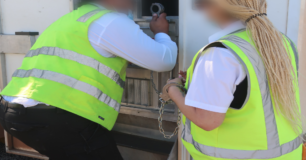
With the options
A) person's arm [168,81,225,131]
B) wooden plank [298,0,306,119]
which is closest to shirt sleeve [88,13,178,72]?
person's arm [168,81,225,131]

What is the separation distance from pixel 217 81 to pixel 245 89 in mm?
117

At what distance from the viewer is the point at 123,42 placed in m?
1.42

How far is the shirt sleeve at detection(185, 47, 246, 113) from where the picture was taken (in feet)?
2.96

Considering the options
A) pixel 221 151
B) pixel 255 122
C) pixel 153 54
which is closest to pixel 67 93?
pixel 153 54

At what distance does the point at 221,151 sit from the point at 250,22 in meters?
0.51

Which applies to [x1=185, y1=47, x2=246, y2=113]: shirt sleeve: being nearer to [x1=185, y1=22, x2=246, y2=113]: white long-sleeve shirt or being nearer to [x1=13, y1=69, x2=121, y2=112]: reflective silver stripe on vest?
[x1=185, y1=22, x2=246, y2=113]: white long-sleeve shirt

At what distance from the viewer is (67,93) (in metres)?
1.45

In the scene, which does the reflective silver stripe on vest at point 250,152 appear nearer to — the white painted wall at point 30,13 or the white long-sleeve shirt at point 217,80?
the white long-sleeve shirt at point 217,80

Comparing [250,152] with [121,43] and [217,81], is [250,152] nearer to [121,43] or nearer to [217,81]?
[217,81]

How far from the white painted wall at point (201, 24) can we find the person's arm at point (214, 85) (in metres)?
0.47

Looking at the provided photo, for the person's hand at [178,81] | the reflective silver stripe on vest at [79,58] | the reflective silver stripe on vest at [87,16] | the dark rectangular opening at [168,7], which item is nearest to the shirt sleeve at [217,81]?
the person's hand at [178,81]

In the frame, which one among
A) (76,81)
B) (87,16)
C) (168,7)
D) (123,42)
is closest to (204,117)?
(123,42)

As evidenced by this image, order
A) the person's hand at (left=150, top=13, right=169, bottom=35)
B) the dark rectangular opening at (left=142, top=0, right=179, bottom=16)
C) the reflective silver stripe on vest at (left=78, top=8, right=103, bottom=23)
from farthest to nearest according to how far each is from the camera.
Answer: the dark rectangular opening at (left=142, top=0, right=179, bottom=16)
the person's hand at (left=150, top=13, right=169, bottom=35)
the reflective silver stripe on vest at (left=78, top=8, right=103, bottom=23)

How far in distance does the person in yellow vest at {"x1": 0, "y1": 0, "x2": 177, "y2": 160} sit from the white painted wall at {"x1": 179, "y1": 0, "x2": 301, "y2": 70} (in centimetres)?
11
